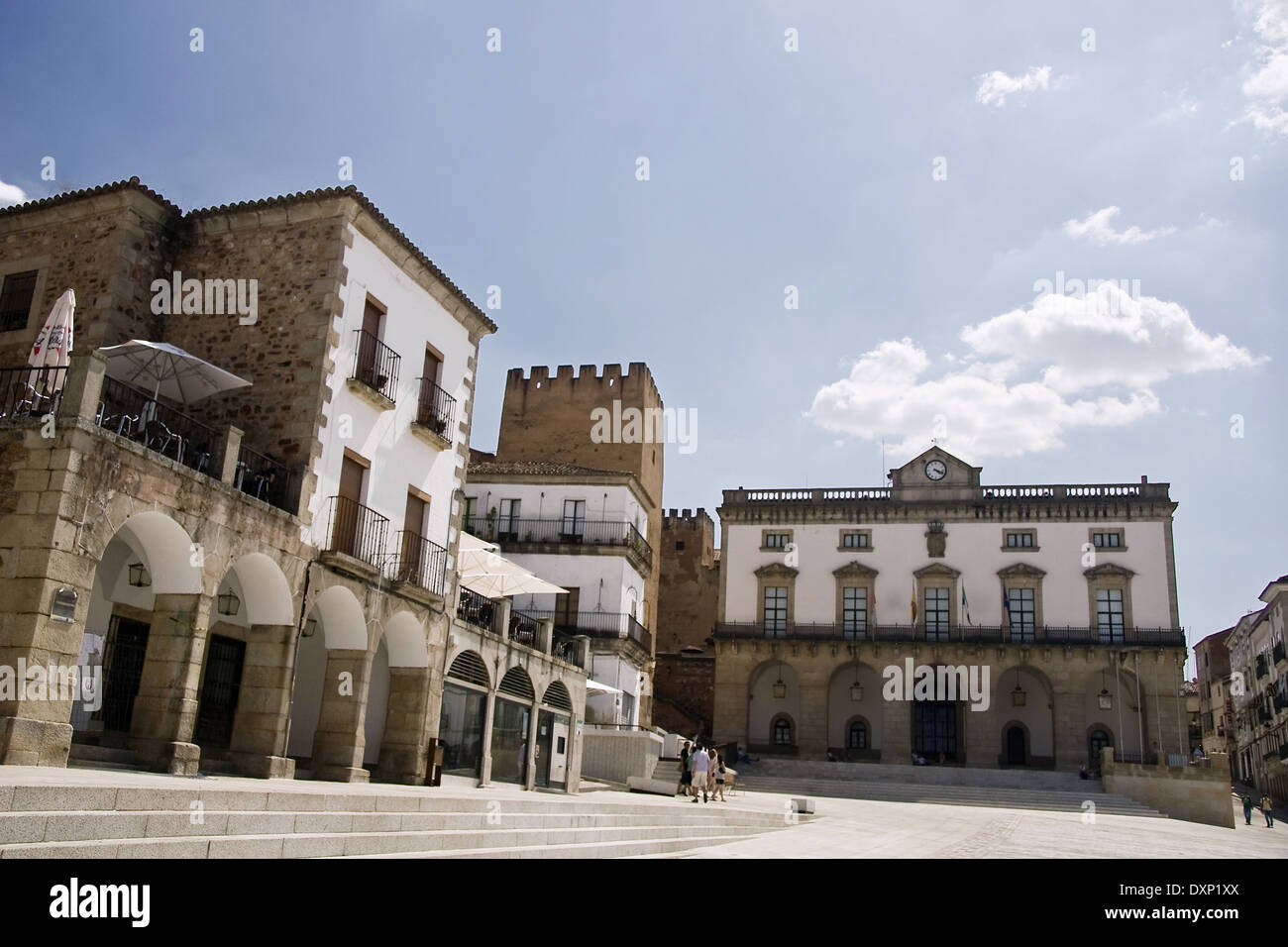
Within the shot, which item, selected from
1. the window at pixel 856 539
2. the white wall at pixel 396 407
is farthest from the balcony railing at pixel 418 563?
the window at pixel 856 539

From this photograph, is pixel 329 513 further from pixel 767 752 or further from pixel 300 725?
pixel 767 752

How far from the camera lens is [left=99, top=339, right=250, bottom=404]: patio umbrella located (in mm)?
15172

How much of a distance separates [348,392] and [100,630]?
509 centimetres

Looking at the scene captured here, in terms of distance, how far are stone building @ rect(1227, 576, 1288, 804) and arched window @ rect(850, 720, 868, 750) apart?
19.5 meters

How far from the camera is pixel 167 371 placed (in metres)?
15.8

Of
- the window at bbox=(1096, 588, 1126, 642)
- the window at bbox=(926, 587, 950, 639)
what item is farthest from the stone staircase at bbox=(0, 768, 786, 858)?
the window at bbox=(1096, 588, 1126, 642)

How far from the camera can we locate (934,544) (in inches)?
1829

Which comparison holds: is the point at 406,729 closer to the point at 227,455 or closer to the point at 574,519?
the point at 227,455

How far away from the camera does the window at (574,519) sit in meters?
37.3

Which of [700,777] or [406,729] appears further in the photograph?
[700,777]

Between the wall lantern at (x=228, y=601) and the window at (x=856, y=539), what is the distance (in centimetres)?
3435

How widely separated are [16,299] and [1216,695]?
77.1m

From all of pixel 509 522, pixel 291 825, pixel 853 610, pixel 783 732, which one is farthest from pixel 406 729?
pixel 853 610
